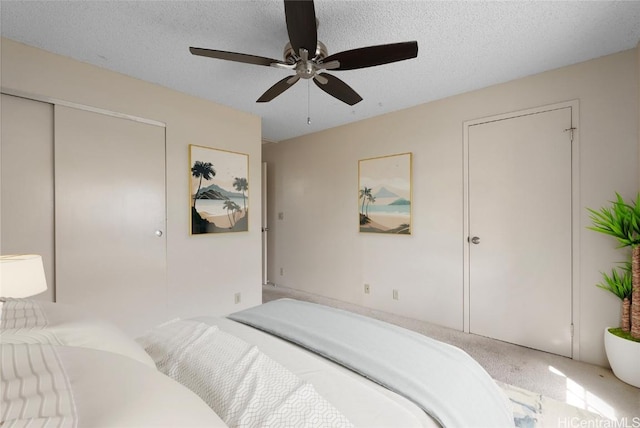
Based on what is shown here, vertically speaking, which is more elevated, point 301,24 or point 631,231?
point 301,24

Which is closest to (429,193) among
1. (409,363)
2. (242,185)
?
(242,185)

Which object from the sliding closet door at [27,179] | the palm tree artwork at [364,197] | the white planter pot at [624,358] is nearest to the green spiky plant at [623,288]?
the white planter pot at [624,358]

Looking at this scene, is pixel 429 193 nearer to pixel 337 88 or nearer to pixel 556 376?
pixel 337 88

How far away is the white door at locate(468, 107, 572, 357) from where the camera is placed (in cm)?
231

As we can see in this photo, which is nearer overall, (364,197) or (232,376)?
(232,376)

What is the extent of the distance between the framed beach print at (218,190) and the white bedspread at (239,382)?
1.79 meters

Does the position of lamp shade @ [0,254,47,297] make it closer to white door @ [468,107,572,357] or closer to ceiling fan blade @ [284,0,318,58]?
ceiling fan blade @ [284,0,318,58]

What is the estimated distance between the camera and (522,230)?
2484 mm

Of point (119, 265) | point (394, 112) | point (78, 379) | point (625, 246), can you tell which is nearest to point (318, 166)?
point (394, 112)

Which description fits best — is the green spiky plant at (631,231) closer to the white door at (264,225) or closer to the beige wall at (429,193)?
the beige wall at (429,193)

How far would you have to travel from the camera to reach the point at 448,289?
290cm

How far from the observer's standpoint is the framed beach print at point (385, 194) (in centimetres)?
320

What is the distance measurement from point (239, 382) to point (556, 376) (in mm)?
2406

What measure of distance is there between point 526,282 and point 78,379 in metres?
3.05
